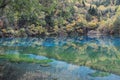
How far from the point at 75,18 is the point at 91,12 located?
10167mm

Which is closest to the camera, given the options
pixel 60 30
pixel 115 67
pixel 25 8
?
pixel 25 8

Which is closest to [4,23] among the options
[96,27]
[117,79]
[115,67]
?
[96,27]

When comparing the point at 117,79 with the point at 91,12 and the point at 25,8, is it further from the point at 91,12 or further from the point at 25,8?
the point at 91,12

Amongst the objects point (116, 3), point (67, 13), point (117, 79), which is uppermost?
point (116, 3)

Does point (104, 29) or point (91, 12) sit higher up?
point (91, 12)

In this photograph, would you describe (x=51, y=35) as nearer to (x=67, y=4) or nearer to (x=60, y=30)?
(x=60, y=30)

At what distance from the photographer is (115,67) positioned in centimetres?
2320

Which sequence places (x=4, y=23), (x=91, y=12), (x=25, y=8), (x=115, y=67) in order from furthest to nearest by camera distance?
(x=91, y=12) → (x=4, y=23) → (x=115, y=67) → (x=25, y=8)

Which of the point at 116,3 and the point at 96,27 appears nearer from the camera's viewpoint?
the point at 96,27

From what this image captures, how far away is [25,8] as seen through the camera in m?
17.6

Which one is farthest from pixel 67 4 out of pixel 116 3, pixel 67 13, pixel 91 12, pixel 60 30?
pixel 116 3

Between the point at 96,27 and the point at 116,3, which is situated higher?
the point at 116,3

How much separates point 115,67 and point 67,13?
6878mm

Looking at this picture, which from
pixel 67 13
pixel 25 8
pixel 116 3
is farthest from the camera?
pixel 116 3
